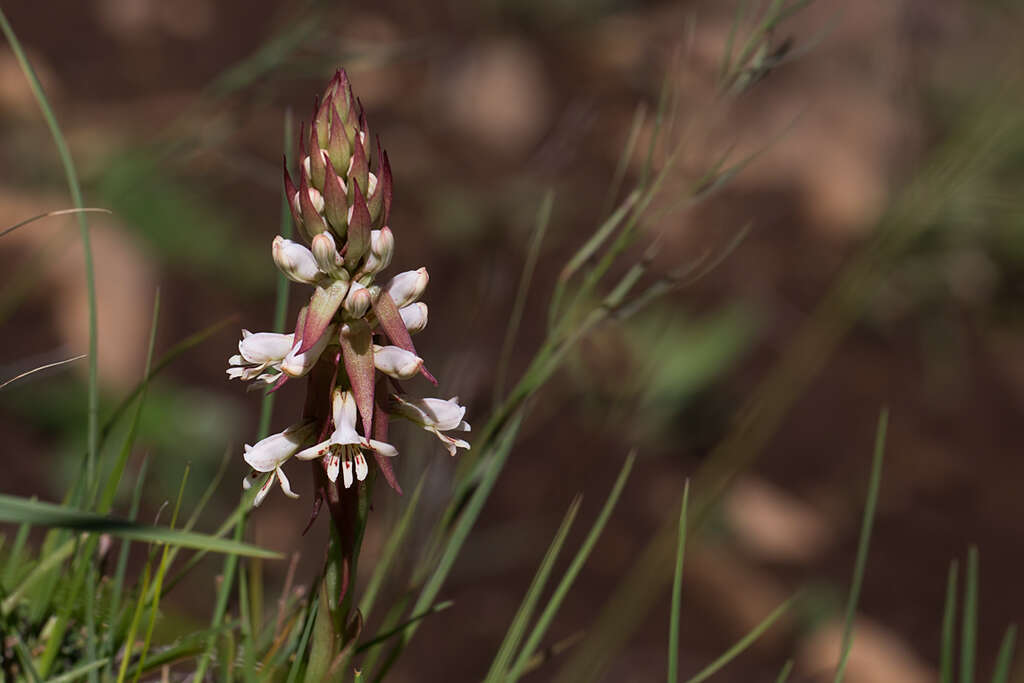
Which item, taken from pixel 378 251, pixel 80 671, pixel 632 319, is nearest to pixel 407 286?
pixel 378 251

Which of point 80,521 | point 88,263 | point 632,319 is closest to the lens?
point 80,521

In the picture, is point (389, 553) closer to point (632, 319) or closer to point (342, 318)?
point (342, 318)

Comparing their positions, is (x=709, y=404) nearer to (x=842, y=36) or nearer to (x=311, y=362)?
(x=842, y=36)

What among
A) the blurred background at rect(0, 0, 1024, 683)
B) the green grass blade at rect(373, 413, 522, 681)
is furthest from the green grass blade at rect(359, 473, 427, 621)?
the blurred background at rect(0, 0, 1024, 683)

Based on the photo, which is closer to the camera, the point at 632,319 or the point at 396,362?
the point at 396,362

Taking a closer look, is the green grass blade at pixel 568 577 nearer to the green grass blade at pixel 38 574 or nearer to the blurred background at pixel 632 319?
the green grass blade at pixel 38 574

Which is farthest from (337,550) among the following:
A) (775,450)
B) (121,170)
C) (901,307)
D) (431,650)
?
(901,307)
